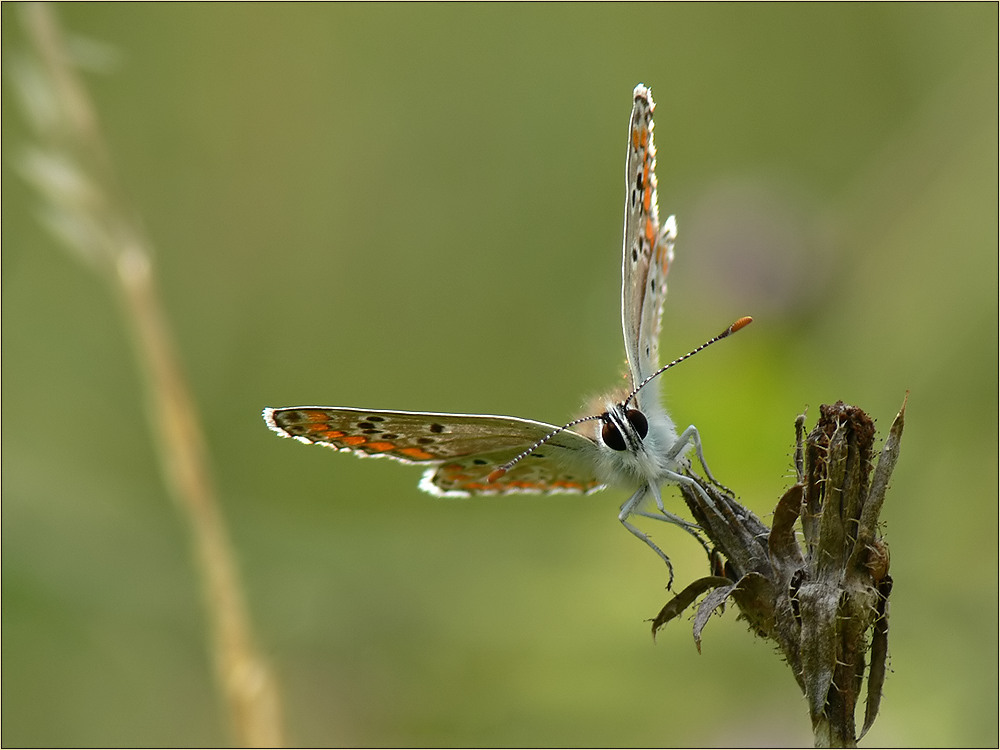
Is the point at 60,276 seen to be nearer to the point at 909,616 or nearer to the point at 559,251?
the point at 559,251

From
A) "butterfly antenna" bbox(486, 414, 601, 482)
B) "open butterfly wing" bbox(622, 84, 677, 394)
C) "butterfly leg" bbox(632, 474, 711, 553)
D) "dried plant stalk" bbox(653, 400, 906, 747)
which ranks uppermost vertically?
"open butterfly wing" bbox(622, 84, 677, 394)

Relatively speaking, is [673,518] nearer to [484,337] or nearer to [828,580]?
[828,580]

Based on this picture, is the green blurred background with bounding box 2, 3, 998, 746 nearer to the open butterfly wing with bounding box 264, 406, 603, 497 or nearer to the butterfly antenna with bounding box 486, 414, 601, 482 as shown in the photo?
the open butterfly wing with bounding box 264, 406, 603, 497

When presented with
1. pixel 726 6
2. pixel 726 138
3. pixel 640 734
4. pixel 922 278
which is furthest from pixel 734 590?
pixel 726 6

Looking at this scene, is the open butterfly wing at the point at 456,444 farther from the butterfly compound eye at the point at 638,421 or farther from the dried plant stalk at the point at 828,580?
the dried plant stalk at the point at 828,580

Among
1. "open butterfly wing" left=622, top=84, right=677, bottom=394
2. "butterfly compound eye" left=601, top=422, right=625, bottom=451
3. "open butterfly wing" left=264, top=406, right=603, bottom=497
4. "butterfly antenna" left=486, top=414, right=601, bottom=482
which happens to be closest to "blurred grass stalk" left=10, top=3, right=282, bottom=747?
"open butterfly wing" left=264, top=406, right=603, bottom=497

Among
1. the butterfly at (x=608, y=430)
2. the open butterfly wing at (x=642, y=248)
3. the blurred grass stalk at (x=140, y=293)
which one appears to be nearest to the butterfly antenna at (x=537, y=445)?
the butterfly at (x=608, y=430)

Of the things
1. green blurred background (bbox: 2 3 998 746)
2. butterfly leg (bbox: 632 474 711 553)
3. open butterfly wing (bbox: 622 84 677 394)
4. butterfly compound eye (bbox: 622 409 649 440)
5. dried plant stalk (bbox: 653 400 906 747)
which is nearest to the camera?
dried plant stalk (bbox: 653 400 906 747)
